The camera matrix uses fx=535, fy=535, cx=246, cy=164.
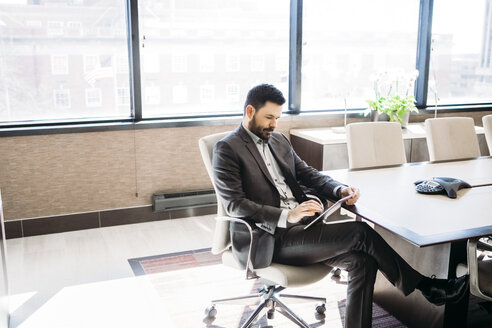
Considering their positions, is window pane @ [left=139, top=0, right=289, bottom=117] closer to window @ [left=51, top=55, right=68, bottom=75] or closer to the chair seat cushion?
window @ [left=51, top=55, right=68, bottom=75]

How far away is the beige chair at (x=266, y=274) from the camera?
2.49 m

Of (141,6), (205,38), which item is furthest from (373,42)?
(141,6)

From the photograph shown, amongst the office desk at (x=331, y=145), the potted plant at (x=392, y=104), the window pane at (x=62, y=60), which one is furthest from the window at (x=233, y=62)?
the potted plant at (x=392, y=104)

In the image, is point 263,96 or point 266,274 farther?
point 263,96

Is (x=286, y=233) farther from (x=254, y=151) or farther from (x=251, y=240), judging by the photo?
(x=254, y=151)

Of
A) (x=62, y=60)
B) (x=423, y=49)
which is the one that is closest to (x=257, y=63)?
(x=62, y=60)

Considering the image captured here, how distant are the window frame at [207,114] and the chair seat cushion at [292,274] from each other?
2311 millimetres

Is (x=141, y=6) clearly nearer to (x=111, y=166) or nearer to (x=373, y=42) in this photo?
(x=111, y=166)

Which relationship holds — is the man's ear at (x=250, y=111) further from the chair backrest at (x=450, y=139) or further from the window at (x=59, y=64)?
the window at (x=59, y=64)

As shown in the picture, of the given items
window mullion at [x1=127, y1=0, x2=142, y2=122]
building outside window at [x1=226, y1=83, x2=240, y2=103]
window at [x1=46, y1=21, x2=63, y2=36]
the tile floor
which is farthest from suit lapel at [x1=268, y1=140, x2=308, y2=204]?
window at [x1=46, y1=21, x2=63, y2=36]

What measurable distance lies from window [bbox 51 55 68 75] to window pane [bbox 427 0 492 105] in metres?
3.62

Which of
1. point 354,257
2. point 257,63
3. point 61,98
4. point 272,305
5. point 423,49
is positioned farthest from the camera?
point 423,49

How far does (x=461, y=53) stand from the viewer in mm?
5766

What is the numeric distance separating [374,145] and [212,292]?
144 cm
